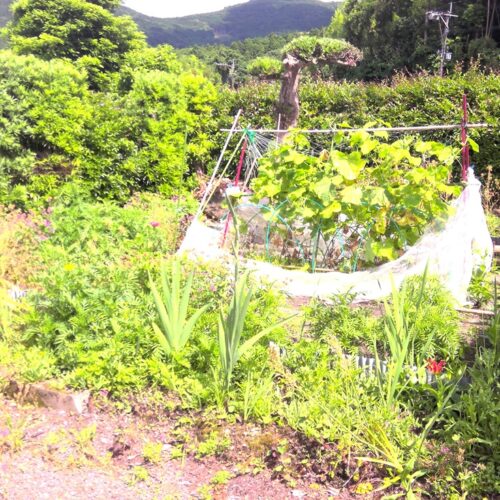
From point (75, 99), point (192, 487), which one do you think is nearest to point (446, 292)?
point (192, 487)

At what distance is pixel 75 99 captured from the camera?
21.2 ft

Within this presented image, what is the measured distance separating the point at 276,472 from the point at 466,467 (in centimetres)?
77

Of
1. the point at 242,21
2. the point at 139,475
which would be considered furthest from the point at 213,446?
the point at 242,21

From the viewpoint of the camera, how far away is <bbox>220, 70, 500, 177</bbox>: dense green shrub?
772cm

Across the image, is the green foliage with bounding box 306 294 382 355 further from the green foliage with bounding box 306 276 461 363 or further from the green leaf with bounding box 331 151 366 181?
the green leaf with bounding box 331 151 366 181

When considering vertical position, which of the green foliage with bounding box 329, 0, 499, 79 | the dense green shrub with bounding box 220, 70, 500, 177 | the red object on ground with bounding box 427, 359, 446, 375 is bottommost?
the red object on ground with bounding box 427, 359, 446, 375

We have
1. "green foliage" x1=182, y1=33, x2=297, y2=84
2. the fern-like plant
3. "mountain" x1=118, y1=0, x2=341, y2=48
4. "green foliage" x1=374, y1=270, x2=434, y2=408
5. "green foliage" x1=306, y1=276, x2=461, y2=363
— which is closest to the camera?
"green foliage" x1=374, y1=270, x2=434, y2=408

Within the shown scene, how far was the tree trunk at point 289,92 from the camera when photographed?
7234mm

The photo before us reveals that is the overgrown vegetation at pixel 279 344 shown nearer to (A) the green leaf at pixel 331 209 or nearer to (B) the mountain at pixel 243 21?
(A) the green leaf at pixel 331 209

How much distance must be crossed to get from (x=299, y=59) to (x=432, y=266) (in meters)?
4.31

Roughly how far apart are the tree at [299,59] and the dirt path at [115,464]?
5.25m

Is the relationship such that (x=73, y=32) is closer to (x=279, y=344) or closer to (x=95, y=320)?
(x=95, y=320)

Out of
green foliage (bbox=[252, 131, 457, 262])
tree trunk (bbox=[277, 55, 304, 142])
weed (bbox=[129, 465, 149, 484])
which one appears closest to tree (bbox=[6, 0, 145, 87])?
tree trunk (bbox=[277, 55, 304, 142])

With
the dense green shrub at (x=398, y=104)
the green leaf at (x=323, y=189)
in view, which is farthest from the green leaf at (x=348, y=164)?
the dense green shrub at (x=398, y=104)
